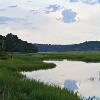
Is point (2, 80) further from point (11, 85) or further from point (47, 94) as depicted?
point (47, 94)

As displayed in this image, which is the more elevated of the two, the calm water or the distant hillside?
the distant hillside

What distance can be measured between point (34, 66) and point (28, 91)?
40.1 meters

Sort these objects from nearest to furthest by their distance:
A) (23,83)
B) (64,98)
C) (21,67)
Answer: (64,98) → (23,83) → (21,67)

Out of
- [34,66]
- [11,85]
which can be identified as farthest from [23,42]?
[11,85]

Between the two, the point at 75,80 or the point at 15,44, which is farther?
the point at 15,44

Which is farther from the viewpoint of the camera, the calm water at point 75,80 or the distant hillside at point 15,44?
the distant hillside at point 15,44

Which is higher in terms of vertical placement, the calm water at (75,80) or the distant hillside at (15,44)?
the distant hillside at (15,44)

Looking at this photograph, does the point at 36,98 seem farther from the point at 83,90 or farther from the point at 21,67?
the point at 21,67

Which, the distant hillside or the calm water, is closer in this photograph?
the calm water

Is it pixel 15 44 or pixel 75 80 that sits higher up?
pixel 15 44

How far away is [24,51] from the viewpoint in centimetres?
15312

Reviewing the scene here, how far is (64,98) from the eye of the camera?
20.3 metres

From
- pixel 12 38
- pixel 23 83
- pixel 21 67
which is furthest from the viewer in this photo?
pixel 12 38

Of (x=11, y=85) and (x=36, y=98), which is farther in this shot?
(x=11, y=85)
